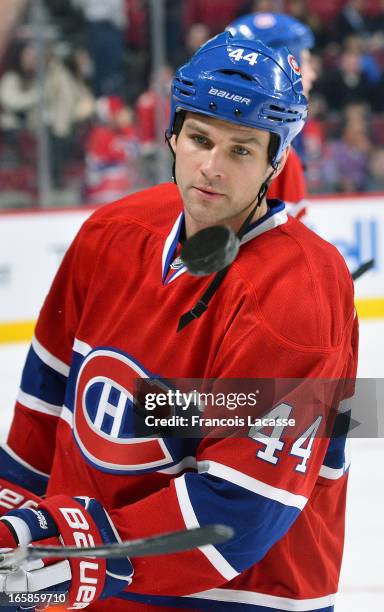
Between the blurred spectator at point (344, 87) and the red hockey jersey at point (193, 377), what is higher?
the red hockey jersey at point (193, 377)

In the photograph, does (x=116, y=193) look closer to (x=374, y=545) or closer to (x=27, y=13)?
(x=27, y=13)

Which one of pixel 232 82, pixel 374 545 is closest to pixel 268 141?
pixel 232 82

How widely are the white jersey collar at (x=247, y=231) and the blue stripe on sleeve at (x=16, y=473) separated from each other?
38cm

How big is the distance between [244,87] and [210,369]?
0.32 m

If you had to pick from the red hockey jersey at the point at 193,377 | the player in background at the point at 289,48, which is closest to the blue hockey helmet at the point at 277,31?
the player in background at the point at 289,48

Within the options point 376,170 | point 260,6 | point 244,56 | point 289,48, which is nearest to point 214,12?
point 260,6

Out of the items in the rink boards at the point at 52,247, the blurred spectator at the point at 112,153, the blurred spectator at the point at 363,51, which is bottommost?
the rink boards at the point at 52,247

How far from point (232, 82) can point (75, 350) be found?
41cm

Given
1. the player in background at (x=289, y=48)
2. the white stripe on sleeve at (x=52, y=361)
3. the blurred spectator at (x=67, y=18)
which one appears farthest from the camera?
the blurred spectator at (x=67, y=18)

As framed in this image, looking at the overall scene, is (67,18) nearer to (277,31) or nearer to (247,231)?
(277,31)

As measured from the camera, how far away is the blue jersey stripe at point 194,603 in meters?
1.27

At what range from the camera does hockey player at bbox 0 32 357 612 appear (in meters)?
1.16

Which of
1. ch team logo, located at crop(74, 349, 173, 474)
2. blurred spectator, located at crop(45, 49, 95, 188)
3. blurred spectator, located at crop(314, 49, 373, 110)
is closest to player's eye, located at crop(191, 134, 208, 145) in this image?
ch team logo, located at crop(74, 349, 173, 474)

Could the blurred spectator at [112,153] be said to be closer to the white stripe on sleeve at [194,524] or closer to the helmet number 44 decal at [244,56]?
the helmet number 44 decal at [244,56]
